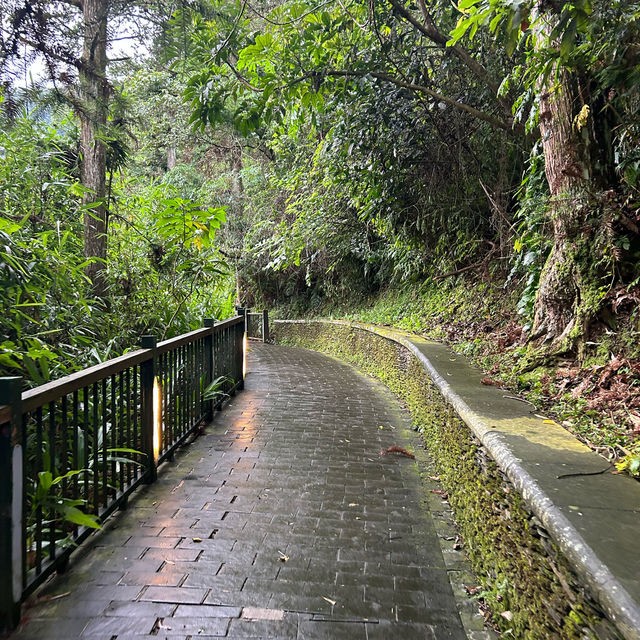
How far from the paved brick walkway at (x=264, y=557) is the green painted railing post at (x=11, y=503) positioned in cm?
16

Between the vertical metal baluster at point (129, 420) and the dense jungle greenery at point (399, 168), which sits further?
the dense jungle greenery at point (399, 168)

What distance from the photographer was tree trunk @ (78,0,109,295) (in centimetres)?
476

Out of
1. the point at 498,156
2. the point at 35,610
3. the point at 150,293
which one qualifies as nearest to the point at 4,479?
the point at 35,610

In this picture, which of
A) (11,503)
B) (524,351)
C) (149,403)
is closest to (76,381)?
(11,503)

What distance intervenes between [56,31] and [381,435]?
5420mm

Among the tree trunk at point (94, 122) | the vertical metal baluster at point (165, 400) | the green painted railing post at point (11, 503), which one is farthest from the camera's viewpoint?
the tree trunk at point (94, 122)

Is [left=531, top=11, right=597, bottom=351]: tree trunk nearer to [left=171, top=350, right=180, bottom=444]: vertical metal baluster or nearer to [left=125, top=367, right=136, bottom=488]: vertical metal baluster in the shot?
[left=171, top=350, right=180, bottom=444]: vertical metal baluster

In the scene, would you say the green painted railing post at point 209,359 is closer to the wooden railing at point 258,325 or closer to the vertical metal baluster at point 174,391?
the vertical metal baluster at point 174,391

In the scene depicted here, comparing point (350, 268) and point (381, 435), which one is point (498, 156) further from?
point (350, 268)

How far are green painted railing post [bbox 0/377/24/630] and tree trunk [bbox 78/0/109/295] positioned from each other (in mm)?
3195

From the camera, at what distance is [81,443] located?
3.10 meters

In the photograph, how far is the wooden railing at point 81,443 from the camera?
190cm

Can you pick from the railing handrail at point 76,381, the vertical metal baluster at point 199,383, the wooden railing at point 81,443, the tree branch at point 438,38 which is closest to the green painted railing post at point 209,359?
the wooden railing at point 81,443

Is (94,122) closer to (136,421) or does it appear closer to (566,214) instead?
(136,421)
